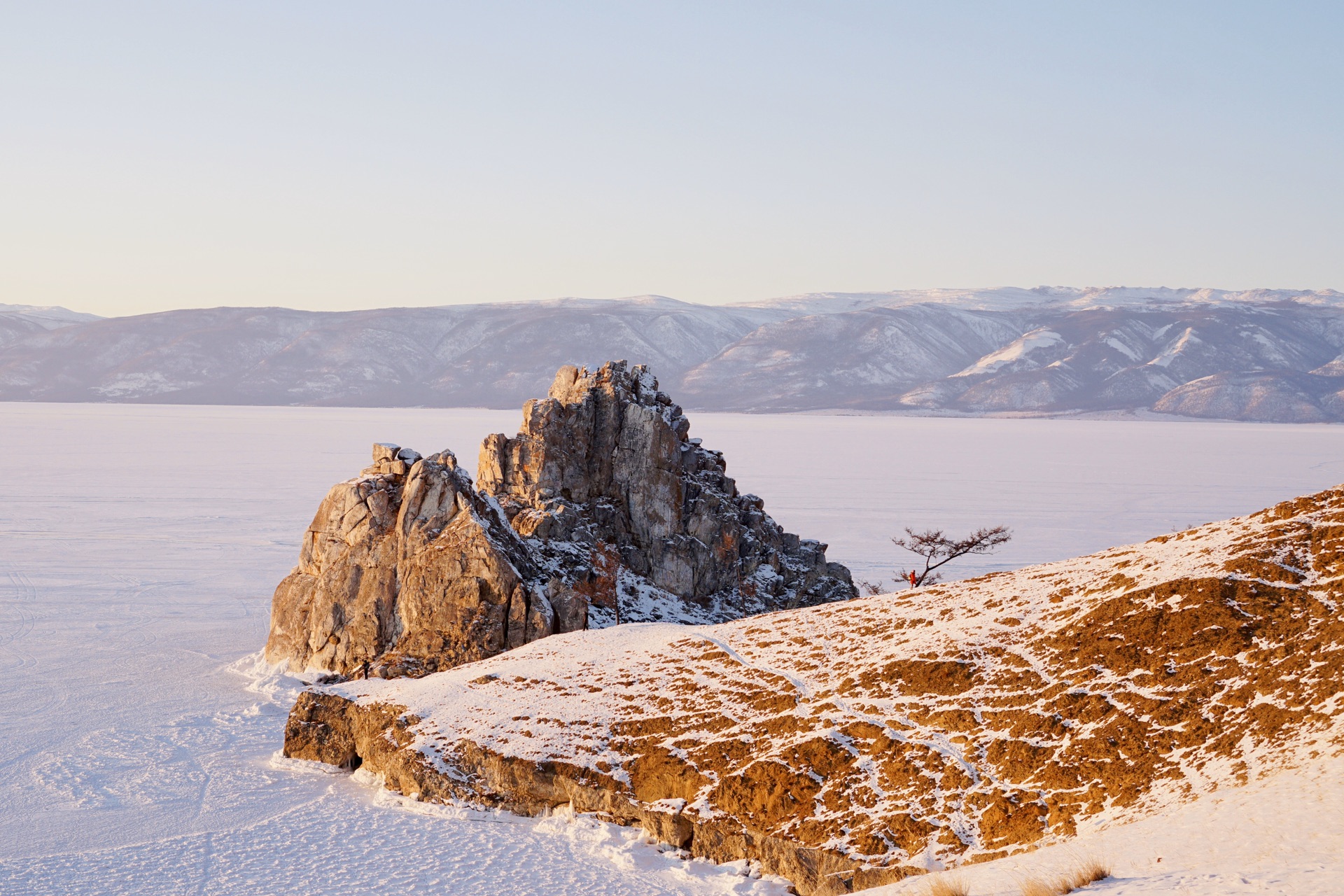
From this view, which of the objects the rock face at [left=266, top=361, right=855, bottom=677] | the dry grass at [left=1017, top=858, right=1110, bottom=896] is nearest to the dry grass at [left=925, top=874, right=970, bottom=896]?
the dry grass at [left=1017, top=858, right=1110, bottom=896]

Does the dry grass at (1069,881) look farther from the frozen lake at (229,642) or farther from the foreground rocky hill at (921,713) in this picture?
the frozen lake at (229,642)

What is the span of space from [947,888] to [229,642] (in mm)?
27282

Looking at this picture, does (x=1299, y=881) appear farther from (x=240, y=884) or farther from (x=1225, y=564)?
(x=240, y=884)

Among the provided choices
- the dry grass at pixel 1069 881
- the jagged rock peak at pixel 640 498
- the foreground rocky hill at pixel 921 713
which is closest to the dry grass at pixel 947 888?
the dry grass at pixel 1069 881

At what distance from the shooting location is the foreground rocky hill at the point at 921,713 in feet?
48.1

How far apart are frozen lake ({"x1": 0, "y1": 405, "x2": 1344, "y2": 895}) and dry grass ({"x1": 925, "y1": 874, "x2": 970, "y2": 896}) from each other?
4.06m

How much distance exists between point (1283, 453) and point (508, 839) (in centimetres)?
13031

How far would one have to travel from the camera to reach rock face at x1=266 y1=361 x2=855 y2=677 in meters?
28.7

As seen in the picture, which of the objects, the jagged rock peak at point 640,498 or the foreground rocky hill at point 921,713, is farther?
the jagged rock peak at point 640,498

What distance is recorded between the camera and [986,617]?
19609 mm

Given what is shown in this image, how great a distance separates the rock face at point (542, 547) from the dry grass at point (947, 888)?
1708cm

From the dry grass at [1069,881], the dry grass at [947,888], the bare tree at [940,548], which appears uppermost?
the dry grass at [1069,881]

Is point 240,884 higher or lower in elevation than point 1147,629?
lower

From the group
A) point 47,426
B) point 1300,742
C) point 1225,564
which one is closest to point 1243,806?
point 1300,742
